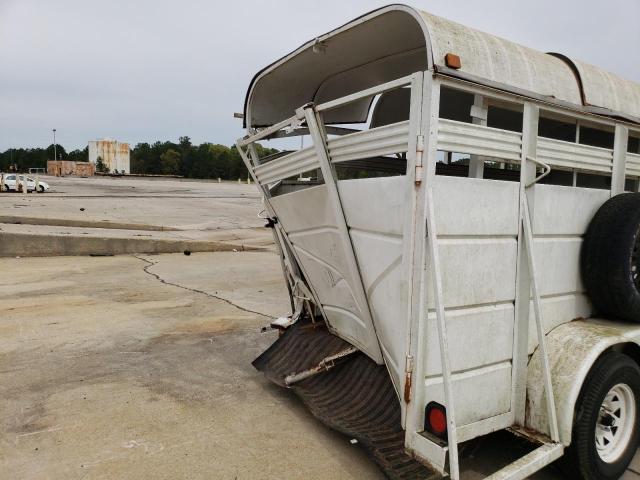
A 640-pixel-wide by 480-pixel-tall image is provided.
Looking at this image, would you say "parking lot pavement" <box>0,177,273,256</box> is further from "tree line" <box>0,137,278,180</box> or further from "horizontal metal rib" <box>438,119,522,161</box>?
"tree line" <box>0,137,278,180</box>

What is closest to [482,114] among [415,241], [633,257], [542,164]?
[542,164]

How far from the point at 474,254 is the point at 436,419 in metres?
0.87

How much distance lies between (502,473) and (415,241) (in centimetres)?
124

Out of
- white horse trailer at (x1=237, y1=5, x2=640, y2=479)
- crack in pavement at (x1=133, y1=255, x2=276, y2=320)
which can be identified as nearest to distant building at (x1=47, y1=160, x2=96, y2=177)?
crack in pavement at (x1=133, y1=255, x2=276, y2=320)

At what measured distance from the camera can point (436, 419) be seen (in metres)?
2.54

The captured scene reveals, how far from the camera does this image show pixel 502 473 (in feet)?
8.23

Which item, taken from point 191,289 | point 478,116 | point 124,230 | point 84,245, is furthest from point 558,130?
point 124,230

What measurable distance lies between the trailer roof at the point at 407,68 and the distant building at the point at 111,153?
10479cm

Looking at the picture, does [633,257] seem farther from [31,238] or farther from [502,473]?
[31,238]

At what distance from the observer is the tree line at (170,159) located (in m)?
101

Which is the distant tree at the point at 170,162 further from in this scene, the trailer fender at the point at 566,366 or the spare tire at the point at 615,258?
the trailer fender at the point at 566,366

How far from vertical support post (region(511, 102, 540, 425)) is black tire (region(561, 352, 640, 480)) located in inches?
12.7

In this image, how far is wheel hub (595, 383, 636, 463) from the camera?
3.12 meters

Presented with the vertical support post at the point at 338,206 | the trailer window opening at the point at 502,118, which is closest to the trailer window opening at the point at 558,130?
the trailer window opening at the point at 502,118
